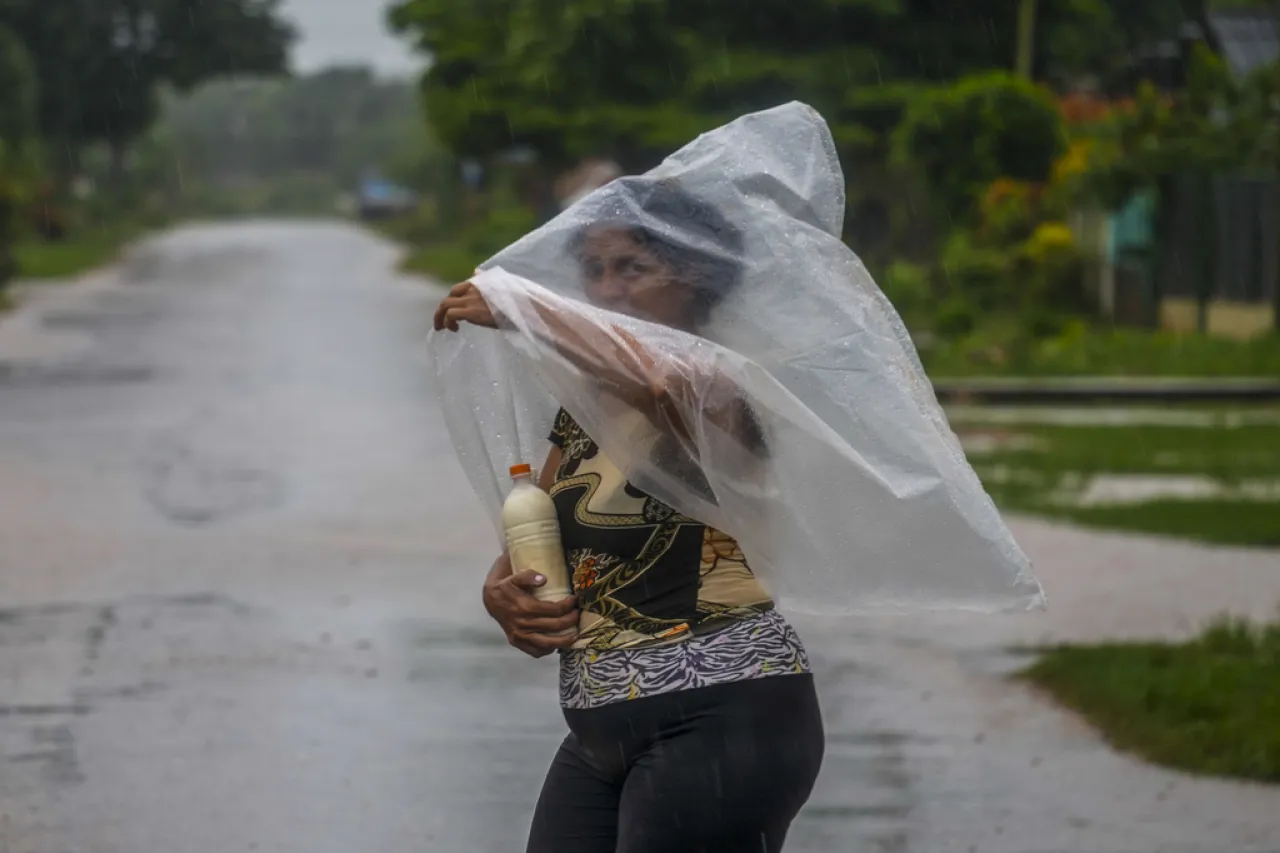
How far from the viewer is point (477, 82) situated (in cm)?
3703

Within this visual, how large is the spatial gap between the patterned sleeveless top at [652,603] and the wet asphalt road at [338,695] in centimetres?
250

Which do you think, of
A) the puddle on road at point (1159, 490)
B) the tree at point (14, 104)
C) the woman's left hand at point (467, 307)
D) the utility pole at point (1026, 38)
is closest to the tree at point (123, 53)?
the tree at point (14, 104)

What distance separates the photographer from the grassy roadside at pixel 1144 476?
11.1 meters

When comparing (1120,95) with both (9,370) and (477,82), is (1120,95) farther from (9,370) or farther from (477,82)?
(9,370)

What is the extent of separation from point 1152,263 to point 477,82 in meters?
16.4

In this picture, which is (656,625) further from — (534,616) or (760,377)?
(760,377)

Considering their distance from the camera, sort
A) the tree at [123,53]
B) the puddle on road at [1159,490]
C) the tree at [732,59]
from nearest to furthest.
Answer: the puddle on road at [1159,490] < the tree at [732,59] < the tree at [123,53]

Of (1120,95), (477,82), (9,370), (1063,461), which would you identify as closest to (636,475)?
(1063,461)

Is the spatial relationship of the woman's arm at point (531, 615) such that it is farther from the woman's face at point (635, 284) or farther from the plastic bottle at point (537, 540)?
the woman's face at point (635, 284)

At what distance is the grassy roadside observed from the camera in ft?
36.5

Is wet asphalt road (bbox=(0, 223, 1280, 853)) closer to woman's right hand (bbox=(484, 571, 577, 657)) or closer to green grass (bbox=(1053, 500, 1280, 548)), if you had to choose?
green grass (bbox=(1053, 500, 1280, 548))

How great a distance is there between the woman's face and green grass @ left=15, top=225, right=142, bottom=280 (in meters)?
34.0

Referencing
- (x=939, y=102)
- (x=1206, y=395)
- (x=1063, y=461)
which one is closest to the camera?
(x=1063, y=461)

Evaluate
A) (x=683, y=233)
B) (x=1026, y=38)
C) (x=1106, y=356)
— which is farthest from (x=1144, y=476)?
(x=1026, y=38)
